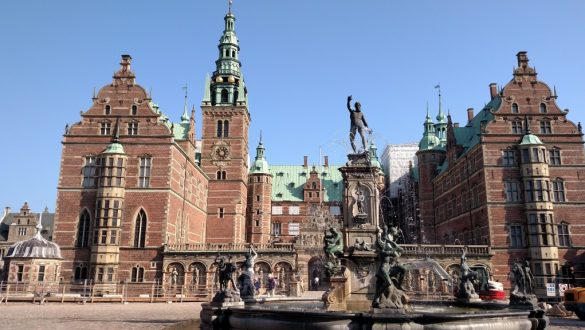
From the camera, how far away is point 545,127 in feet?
127

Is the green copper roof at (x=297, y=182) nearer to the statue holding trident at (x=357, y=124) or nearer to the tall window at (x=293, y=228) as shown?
the tall window at (x=293, y=228)

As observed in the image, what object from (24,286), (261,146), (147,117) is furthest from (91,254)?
(261,146)


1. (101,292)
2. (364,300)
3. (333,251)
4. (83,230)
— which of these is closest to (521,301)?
(364,300)

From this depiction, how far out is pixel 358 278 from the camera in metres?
16.0

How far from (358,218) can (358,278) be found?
88.6 inches

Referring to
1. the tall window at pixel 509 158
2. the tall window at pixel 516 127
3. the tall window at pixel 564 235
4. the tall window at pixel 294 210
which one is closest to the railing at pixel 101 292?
the tall window at pixel 509 158

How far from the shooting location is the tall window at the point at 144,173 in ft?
124

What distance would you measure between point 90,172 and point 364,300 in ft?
97.4

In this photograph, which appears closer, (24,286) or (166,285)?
(24,286)

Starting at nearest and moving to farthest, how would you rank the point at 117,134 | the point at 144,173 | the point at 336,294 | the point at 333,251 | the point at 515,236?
the point at 336,294
the point at 333,251
the point at 515,236
the point at 117,134
the point at 144,173

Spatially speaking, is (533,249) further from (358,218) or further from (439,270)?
(358,218)

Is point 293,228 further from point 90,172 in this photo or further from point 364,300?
point 364,300

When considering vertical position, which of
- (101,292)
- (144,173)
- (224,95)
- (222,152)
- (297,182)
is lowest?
(101,292)

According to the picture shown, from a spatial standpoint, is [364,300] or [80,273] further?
[80,273]
